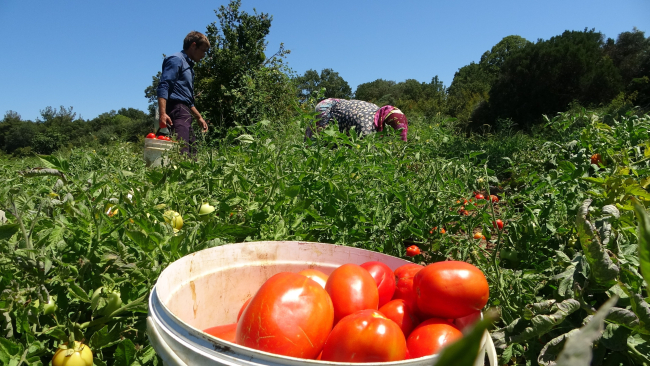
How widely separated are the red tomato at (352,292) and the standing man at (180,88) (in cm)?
349

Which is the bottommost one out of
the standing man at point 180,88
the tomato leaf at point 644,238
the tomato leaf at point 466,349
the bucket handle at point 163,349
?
the bucket handle at point 163,349

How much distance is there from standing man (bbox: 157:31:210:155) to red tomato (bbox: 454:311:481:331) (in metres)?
3.68

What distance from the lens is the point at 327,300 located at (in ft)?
3.40

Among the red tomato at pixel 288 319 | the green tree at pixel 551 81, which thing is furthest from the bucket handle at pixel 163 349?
the green tree at pixel 551 81

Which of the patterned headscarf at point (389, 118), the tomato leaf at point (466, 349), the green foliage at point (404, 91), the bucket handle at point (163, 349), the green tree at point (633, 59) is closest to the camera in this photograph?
the tomato leaf at point (466, 349)

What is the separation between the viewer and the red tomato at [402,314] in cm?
112

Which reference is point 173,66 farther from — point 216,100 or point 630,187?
point 216,100

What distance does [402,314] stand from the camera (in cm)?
115

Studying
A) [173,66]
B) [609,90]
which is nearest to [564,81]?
[609,90]

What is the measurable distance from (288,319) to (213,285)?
50cm

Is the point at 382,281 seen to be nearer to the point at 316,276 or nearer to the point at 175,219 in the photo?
the point at 316,276

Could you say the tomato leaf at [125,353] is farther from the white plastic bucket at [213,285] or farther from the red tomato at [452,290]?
the red tomato at [452,290]

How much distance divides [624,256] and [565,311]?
29 cm

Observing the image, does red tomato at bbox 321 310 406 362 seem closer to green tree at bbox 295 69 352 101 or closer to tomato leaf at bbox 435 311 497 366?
tomato leaf at bbox 435 311 497 366
